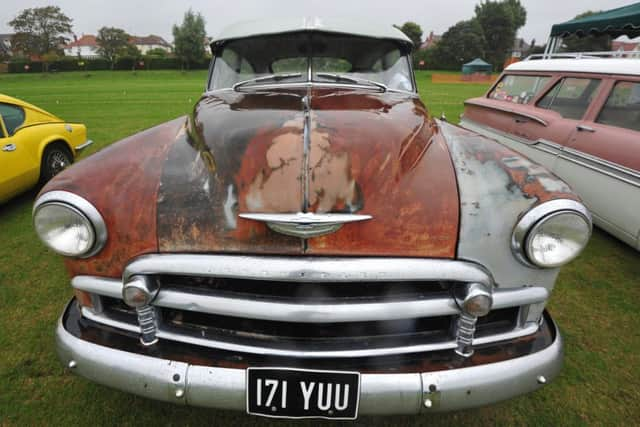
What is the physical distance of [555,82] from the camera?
15.0ft

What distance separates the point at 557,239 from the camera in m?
1.46

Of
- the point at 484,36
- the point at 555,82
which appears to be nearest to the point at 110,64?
the point at 484,36

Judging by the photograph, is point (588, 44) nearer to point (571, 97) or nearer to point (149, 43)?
point (571, 97)

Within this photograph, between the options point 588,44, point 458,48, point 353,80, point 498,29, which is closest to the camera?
point 353,80

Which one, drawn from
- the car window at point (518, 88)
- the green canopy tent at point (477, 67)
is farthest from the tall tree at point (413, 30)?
the car window at point (518, 88)

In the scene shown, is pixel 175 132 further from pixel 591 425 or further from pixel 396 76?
pixel 591 425

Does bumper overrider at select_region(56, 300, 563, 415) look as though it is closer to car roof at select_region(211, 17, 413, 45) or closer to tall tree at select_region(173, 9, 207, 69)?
car roof at select_region(211, 17, 413, 45)

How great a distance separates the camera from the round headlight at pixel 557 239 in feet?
4.67

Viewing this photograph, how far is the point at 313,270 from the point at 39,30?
7482 cm

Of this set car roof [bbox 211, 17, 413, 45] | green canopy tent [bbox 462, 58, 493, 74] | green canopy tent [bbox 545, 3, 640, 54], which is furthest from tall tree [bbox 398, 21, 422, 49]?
car roof [bbox 211, 17, 413, 45]

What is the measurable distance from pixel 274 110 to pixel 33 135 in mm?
3959

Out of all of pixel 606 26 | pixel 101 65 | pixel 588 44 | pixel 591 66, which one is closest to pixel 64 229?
pixel 591 66

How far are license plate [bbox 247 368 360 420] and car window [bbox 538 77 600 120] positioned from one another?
407cm

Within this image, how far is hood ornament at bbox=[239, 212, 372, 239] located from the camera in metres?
1.32
